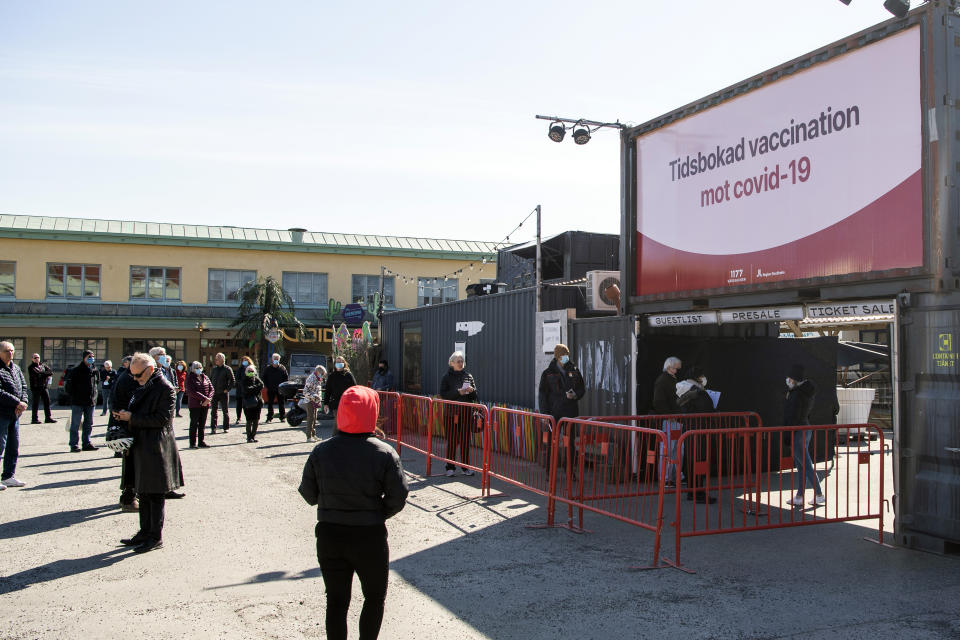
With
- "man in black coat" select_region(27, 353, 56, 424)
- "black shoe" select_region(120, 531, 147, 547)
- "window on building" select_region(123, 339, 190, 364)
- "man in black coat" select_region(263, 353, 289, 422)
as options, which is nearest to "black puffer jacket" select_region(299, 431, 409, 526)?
"black shoe" select_region(120, 531, 147, 547)

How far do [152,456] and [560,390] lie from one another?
17.4ft

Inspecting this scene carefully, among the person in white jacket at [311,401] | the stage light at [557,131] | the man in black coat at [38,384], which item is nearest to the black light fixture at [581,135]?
the stage light at [557,131]

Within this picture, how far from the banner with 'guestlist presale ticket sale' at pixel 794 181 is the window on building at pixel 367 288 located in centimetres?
2670

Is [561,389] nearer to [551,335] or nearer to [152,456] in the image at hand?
[551,335]

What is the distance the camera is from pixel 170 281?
33.8 m

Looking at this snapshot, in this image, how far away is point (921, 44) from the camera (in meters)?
7.05

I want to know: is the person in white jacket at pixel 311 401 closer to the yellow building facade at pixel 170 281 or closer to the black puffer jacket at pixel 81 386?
the black puffer jacket at pixel 81 386

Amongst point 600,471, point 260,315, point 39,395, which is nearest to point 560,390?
point 600,471

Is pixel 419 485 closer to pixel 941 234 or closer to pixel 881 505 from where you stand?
pixel 881 505

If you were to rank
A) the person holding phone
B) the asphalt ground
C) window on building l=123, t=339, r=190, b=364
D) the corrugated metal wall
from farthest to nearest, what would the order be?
window on building l=123, t=339, r=190, b=364, the corrugated metal wall, the person holding phone, the asphalt ground

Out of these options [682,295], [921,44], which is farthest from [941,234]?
[682,295]

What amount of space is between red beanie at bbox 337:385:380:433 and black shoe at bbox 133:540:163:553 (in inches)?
146

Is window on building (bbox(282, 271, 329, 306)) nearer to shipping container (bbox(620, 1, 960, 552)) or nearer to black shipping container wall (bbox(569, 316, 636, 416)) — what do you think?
black shipping container wall (bbox(569, 316, 636, 416))

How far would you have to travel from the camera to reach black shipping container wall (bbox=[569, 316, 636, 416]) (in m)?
11.1
